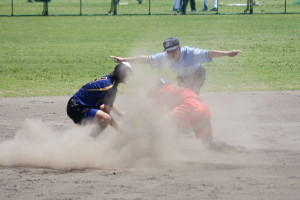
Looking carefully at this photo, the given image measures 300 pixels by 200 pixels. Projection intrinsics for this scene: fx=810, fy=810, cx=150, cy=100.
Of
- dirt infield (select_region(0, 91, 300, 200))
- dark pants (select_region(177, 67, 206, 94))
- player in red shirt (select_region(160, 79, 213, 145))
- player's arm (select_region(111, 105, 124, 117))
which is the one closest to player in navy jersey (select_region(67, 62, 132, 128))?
player's arm (select_region(111, 105, 124, 117))

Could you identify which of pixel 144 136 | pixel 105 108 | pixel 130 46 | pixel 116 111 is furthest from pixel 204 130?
pixel 130 46

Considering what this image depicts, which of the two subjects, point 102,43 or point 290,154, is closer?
point 290,154

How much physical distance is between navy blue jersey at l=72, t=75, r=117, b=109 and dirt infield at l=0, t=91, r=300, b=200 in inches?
18.7

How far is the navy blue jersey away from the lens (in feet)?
39.5

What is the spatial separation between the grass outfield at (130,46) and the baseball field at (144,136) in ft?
0.20

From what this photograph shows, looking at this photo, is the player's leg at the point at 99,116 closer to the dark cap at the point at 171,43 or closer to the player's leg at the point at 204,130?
the player's leg at the point at 204,130

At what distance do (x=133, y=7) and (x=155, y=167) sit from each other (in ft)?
128

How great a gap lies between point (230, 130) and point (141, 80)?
2.38 m

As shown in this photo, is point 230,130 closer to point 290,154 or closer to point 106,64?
point 290,154

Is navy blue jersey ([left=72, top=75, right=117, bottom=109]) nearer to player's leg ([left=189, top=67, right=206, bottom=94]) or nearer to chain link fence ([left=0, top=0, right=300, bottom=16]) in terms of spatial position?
player's leg ([left=189, top=67, right=206, bottom=94])

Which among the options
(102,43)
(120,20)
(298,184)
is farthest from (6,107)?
(120,20)

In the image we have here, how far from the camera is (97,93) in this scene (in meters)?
12.1

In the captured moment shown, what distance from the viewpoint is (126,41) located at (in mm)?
30656

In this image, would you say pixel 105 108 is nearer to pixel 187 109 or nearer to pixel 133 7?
pixel 187 109
